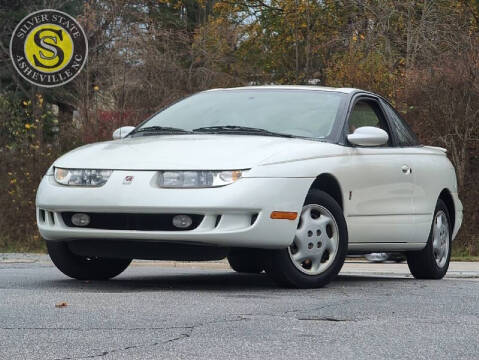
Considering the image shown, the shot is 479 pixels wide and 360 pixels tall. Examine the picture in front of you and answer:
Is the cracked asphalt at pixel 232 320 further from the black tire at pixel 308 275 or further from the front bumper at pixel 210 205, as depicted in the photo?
the front bumper at pixel 210 205

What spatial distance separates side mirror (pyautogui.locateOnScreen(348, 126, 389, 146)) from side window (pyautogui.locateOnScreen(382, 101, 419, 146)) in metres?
1.14

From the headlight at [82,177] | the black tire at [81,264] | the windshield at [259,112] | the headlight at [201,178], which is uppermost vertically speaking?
the windshield at [259,112]

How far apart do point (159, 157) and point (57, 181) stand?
2.63 feet

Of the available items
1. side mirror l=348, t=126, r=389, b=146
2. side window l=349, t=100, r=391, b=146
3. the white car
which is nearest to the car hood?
the white car

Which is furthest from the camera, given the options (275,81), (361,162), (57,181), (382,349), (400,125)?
(275,81)

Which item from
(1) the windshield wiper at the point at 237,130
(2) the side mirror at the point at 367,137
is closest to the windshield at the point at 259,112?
(1) the windshield wiper at the point at 237,130

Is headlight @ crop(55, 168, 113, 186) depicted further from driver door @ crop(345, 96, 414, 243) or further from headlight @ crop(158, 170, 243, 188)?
driver door @ crop(345, 96, 414, 243)

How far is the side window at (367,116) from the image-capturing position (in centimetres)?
987

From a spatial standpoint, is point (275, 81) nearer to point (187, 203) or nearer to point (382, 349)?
point (187, 203)

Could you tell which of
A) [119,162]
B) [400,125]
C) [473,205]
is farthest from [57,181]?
[473,205]

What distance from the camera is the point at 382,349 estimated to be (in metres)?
5.69

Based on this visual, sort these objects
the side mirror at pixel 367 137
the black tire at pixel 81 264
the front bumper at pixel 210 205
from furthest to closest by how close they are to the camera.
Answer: the side mirror at pixel 367 137, the black tire at pixel 81 264, the front bumper at pixel 210 205

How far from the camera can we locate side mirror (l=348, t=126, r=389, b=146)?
9.15 m

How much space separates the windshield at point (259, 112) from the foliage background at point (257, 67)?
6673mm
